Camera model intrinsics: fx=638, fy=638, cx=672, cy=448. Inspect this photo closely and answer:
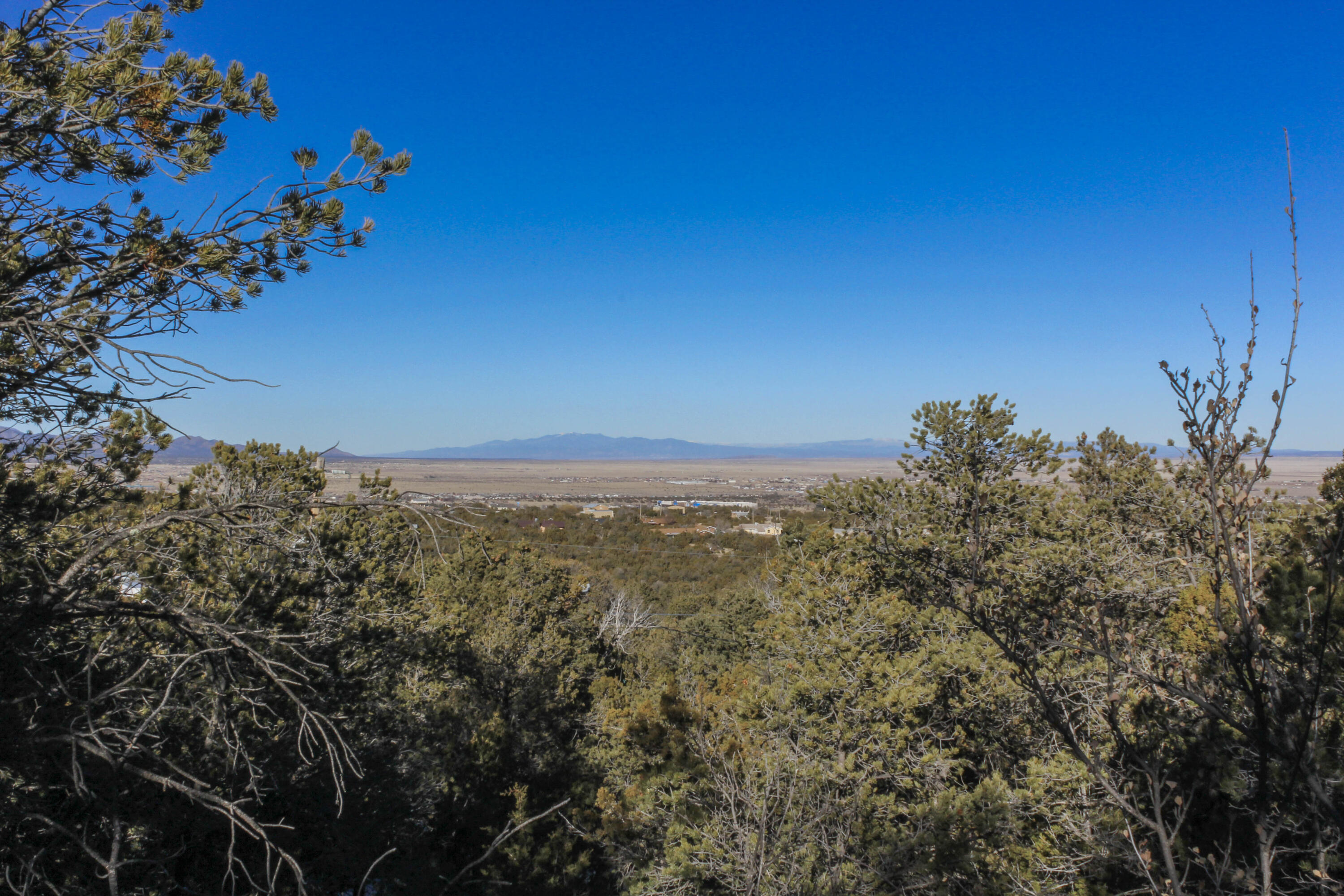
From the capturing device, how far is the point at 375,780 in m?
9.12

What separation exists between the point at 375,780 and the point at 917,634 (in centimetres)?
894

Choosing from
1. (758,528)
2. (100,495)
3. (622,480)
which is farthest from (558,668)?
(622,480)

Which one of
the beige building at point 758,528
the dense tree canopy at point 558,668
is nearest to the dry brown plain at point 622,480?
the beige building at point 758,528

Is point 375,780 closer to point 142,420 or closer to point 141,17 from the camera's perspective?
point 142,420

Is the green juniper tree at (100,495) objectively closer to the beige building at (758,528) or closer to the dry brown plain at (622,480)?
the dry brown plain at (622,480)

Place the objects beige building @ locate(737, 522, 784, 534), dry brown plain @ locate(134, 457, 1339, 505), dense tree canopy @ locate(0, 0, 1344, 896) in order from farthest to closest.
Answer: dry brown plain @ locate(134, 457, 1339, 505) → beige building @ locate(737, 522, 784, 534) → dense tree canopy @ locate(0, 0, 1344, 896)

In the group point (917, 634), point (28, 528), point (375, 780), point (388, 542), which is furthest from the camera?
point (388, 542)

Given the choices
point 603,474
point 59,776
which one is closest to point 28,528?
point 59,776

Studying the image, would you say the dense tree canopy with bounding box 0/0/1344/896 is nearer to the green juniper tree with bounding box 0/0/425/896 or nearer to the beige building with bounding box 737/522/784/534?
the green juniper tree with bounding box 0/0/425/896

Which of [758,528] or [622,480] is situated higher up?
[622,480]

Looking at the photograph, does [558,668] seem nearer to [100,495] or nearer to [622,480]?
[100,495]

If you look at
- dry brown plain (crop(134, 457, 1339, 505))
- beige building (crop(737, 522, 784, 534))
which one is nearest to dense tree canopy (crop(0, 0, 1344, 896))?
dry brown plain (crop(134, 457, 1339, 505))

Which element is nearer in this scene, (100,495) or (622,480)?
(100,495)

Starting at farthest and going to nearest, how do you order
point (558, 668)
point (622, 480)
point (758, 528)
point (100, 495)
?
point (622, 480) < point (758, 528) < point (558, 668) < point (100, 495)
